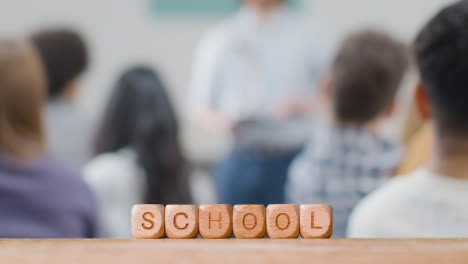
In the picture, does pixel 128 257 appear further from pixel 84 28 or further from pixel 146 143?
pixel 84 28

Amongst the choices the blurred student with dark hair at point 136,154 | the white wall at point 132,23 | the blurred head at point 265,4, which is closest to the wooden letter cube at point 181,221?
the blurred student with dark hair at point 136,154

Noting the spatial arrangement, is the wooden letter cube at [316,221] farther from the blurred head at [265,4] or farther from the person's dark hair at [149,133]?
the blurred head at [265,4]

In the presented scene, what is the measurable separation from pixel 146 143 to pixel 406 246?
4.76 feet

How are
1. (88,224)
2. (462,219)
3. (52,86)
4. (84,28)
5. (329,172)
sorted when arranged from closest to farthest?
(462,219) → (88,224) → (329,172) → (52,86) → (84,28)

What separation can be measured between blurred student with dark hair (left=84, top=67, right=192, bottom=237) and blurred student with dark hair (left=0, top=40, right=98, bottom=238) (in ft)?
1.81

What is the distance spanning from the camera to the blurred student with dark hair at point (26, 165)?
1234 millimetres

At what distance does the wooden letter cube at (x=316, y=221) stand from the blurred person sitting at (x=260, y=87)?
1.60 meters

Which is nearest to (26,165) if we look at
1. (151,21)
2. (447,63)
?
(447,63)

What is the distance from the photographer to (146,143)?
204 centimetres

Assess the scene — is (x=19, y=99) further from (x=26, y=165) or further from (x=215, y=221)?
(x=215, y=221)

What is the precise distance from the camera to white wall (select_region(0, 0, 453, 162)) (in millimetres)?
4773

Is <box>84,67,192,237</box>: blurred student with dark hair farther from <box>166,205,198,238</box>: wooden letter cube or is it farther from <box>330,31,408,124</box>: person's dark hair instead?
<box>166,205,198,238</box>: wooden letter cube

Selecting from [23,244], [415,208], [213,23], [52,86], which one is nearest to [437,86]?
[415,208]

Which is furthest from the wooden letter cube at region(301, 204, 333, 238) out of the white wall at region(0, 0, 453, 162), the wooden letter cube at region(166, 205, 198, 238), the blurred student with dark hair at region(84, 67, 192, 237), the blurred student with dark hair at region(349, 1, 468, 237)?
the white wall at region(0, 0, 453, 162)
